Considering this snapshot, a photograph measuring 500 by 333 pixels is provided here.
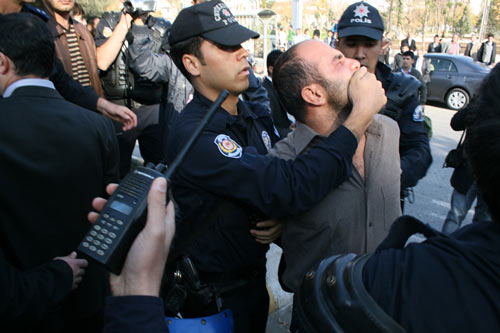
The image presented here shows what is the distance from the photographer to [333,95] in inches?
62.9

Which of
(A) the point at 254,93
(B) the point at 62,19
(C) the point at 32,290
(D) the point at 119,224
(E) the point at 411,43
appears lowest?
(E) the point at 411,43

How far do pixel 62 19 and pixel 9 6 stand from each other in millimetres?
529

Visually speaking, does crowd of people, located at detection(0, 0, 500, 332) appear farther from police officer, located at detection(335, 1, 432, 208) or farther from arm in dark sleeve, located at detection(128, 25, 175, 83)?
arm in dark sleeve, located at detection(128, 25, 175, 83)

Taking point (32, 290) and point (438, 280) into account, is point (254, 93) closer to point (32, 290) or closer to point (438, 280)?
point (32, 290)

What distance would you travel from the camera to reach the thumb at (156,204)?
0.99m

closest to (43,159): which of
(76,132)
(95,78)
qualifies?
(76,132)

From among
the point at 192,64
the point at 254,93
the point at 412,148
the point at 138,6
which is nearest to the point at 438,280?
the point at 192,64

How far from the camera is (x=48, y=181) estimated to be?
1.65 meters

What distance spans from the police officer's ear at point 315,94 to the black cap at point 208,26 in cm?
46

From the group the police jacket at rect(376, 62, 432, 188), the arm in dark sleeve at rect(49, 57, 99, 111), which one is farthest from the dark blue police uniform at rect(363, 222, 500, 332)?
the arm in dark sleeve at rect(49, 57, 99, 111)

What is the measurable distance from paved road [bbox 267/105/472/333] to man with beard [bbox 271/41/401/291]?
1497 millimetres

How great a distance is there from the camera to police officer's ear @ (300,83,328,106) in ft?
5.26

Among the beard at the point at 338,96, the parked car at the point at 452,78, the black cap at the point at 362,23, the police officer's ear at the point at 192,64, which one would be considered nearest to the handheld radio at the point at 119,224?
the beard at the point at 338,96

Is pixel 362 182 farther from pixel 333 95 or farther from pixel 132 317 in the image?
pixel 132 317
